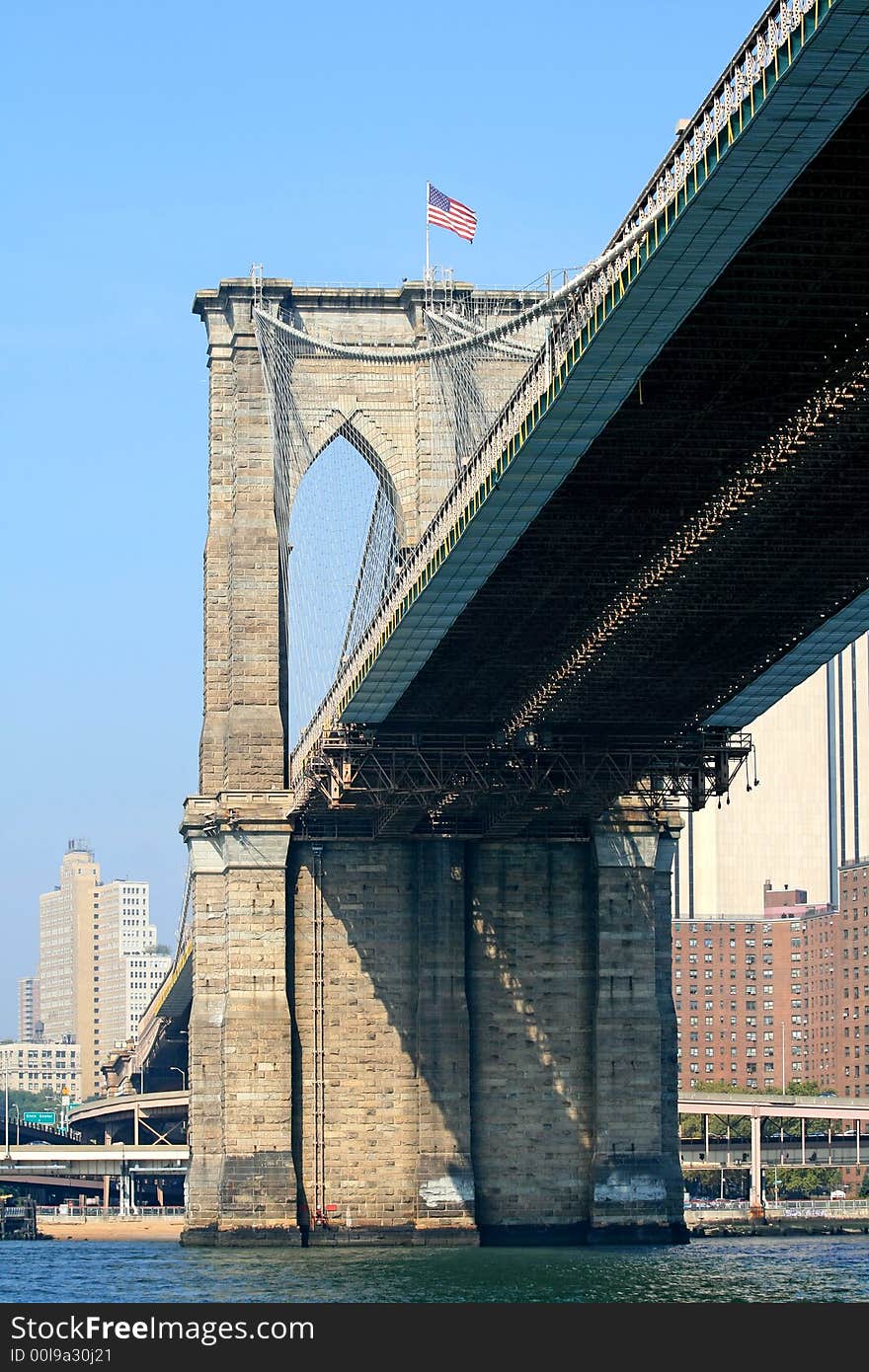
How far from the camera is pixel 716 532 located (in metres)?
70.8

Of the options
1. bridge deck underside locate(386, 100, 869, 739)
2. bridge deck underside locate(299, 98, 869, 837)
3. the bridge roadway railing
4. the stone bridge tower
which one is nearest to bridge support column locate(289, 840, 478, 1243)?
the stone bridge tower

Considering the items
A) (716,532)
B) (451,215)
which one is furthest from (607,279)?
(451,215)

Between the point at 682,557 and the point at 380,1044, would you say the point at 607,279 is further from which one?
the point at 380,1044

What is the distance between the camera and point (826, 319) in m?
57.9

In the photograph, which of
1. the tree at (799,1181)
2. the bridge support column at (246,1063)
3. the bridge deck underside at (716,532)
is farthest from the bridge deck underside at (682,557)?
the tree at (799,1181)

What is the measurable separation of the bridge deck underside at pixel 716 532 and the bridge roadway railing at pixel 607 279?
6.05 ft

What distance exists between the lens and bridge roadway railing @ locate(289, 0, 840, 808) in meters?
47.4

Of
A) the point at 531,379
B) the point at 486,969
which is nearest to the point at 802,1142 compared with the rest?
the point at 486,969

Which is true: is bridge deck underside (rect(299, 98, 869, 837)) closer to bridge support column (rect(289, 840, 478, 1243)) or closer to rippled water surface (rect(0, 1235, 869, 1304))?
bridge support column (rect(289, 840, 478, 1243))

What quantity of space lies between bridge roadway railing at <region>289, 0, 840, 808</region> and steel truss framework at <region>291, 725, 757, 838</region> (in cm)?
324

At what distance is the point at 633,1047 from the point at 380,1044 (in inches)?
350

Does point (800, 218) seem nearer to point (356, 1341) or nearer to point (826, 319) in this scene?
A: point (826, 319)

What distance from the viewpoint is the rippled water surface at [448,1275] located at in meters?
70.4

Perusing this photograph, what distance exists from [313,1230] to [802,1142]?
3357 inches
